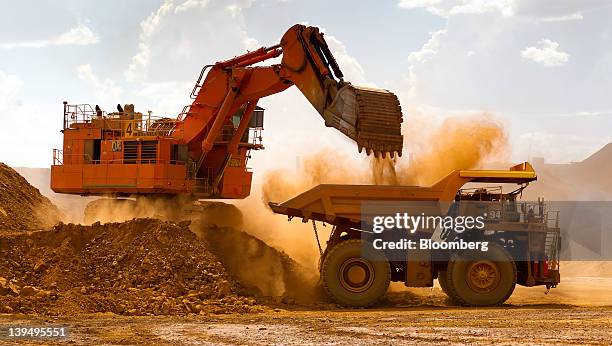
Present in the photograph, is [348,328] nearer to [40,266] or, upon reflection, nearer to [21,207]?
[40,266]

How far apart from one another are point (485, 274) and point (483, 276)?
0.21 feet

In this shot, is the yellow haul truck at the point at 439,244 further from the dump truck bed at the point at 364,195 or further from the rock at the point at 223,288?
the rock at the point at 223,288

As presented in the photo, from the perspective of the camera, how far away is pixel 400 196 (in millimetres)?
19750

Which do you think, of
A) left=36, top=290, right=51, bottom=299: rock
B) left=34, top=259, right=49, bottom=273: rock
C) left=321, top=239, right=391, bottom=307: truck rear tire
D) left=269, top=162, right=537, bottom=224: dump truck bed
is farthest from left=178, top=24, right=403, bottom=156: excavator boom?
left=36, top=290, right=51, bottom=299: rock

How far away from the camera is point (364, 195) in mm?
19719

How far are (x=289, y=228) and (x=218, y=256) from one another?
513 centimetres

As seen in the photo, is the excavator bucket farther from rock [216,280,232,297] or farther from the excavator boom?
rock [216,280,232,297]

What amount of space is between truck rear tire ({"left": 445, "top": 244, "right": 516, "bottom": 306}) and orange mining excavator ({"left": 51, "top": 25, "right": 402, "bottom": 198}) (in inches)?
217

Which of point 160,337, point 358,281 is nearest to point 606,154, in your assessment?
point 358,281

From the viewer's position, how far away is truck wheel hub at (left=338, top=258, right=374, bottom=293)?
1966 cm

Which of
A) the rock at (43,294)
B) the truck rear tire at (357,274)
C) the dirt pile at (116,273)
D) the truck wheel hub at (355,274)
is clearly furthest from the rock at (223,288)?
the rock at (43,294)

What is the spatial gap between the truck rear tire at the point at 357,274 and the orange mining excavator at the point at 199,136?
4.28 m

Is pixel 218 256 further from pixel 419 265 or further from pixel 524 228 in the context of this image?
pixel 524 228

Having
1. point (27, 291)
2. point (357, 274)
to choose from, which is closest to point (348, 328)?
point (357, 274)
